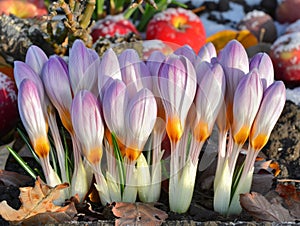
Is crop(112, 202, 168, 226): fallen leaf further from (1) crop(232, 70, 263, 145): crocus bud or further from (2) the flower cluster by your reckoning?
(1) crop(232, 70, 263, 145): crocus bud

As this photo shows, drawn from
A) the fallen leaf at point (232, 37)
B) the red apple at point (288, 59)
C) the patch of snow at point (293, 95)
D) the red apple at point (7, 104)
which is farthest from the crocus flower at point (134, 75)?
the fallen leaf at point (232, 37)

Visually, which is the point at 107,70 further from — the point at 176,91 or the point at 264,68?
the point at 264,68

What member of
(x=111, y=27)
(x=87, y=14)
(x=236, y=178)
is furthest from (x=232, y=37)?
(x=236, y=178)

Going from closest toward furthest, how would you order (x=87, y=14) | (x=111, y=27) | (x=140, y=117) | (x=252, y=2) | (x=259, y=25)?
(x=140, y=117) < (x=87, y=14) < (x=111, y=27) < (x=259, y=25) < (x=252, y=2)

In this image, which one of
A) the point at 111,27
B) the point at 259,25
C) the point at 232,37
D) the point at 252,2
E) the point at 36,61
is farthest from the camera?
the point at 252,2

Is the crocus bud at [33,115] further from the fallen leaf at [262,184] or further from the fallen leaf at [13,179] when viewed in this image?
the fallen leaf at [262,184]

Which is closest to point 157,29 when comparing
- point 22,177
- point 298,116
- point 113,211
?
point 298,116
